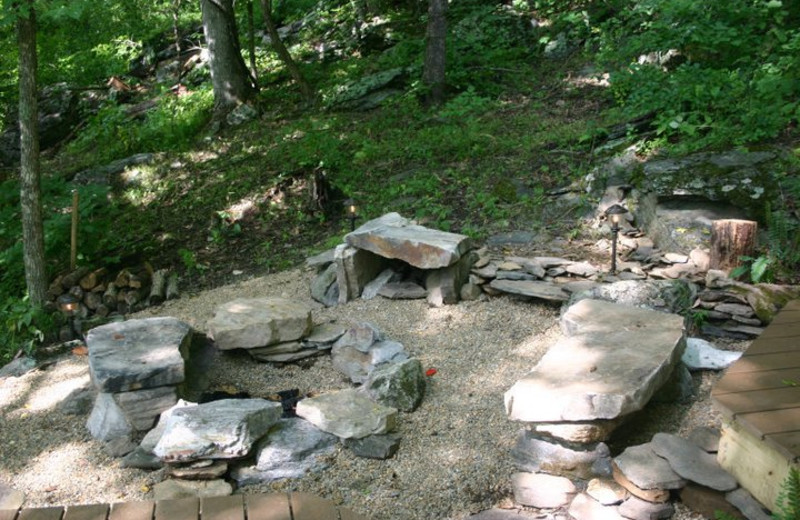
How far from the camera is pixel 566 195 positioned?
7.73 meters

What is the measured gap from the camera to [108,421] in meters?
4.54

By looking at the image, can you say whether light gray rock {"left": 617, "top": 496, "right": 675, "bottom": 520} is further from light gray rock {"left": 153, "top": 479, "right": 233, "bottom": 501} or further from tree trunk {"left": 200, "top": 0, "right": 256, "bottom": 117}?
tree trunk {"left": 200, "top": 0, "right": 256, "bottom": 117}

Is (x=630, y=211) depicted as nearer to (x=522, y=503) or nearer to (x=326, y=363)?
(x=326, y=363)

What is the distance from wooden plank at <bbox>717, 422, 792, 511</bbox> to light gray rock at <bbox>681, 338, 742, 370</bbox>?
122cm

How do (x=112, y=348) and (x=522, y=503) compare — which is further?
(x=112, y=348)

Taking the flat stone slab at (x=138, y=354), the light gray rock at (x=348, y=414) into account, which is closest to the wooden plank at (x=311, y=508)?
the light gray rock at (x=348, y=414)

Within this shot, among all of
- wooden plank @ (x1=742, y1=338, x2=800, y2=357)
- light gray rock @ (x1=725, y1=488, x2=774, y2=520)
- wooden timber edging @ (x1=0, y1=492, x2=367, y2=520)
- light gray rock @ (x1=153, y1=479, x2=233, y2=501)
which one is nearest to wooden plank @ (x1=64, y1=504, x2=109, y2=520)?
wooden timber edging @ (x1=0, y1=492, x2=367, y2=520)

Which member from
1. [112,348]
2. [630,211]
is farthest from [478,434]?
[630,211]

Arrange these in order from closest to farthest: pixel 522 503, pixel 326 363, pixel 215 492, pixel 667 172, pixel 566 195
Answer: pixel 522 503
pixel 215 492
pixel 326 363
pixel 667 172
pixel 566 195

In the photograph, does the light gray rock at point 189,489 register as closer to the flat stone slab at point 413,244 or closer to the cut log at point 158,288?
the flat stone slab at point 413,244

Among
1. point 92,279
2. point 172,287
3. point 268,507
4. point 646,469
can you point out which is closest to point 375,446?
point 268,507

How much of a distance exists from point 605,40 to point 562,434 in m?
7.88

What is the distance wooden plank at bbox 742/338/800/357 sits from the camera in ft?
12.0

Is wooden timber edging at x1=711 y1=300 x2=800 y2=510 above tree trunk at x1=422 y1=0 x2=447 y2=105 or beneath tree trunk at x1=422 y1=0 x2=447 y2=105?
beneath
